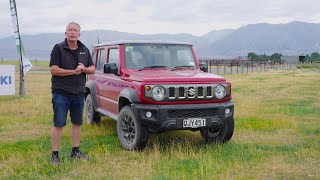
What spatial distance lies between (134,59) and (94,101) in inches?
72.3

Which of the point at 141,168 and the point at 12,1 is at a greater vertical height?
the point at 12,1

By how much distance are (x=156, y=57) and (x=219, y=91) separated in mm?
1412

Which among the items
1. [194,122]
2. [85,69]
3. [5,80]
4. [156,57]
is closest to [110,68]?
[156,57]

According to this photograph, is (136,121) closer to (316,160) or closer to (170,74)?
(170,74)

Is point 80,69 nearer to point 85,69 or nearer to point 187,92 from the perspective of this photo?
point 85,69

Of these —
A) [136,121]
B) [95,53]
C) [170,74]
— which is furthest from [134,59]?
[95,53]

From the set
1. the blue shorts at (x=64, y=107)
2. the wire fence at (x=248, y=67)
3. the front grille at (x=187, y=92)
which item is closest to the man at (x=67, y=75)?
the blue shorts at (x=64, y=107)

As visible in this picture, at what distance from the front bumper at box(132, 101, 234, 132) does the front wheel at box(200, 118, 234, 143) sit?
319 millimetres

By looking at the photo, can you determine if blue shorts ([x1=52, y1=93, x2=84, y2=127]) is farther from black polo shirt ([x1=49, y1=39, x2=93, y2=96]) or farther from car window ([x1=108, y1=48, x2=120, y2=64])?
car window ([x1=108, y1=48, x2=120, y2=64])

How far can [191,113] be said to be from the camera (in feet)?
21.4

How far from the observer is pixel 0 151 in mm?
6621

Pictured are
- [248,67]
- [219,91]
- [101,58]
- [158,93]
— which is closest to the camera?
[158,93]

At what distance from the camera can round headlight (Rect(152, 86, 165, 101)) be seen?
20.8 ft

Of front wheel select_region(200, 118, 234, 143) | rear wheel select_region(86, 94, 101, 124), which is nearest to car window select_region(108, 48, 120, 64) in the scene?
rear wheel select_region(86, 94, 101, 124)
